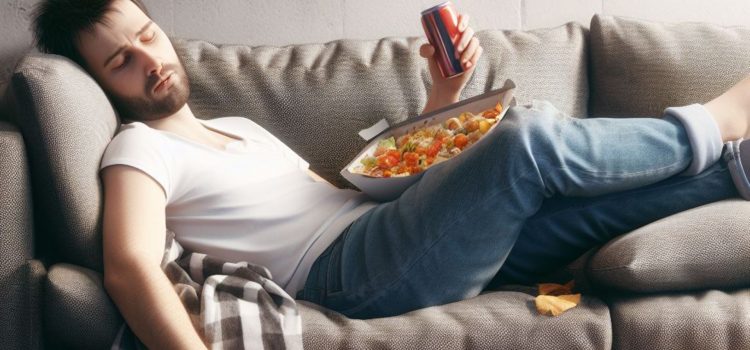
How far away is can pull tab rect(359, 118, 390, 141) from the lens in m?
1.78

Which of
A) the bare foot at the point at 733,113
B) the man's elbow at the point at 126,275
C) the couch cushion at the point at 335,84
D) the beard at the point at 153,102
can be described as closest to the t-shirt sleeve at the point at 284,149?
the couch cushion at the point at 335,84

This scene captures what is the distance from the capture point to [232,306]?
4.31 feet

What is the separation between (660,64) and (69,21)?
122cm

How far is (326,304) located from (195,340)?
263 mm

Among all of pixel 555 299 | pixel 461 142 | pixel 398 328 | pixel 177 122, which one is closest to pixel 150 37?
pixel 177 122

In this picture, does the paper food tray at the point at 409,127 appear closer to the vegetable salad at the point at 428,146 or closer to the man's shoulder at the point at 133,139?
the vegetable salad at the point at 428,146

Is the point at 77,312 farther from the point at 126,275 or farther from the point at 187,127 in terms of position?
the point at 187,127

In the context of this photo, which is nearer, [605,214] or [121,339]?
[121,339]

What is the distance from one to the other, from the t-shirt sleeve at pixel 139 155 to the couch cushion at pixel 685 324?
29.2 inches

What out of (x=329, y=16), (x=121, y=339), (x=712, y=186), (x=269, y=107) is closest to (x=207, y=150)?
(x=269, y=107)

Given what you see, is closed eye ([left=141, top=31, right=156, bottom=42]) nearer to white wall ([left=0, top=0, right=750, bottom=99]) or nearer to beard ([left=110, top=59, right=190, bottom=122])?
beard ([left=110, top=59, right=190, bottom=122])

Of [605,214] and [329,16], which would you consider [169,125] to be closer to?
[329,16]

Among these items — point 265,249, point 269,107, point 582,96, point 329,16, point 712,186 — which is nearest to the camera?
point 712,186

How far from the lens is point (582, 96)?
1974mm
